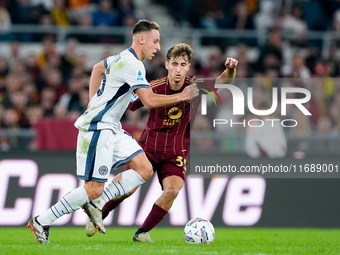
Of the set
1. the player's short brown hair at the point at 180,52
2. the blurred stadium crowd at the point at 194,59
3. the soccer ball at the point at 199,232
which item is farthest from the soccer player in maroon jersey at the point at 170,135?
the blurred stadium crowd at the point at 194,59

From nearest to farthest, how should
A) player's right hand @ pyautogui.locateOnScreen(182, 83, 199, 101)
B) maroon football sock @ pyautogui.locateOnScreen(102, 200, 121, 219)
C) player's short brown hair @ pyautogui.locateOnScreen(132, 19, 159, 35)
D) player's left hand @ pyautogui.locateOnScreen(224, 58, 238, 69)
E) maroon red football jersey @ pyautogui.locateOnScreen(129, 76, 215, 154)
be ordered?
player's right hand @ pyautogui.locateOnScreen(182, 83, 199, 101), player's short brown hair @ pyautogui.locateOnScreen(132, 19, 159, 35), player's left hand @ pyautogui.locateOnScreen(224, 58, 238, 69), maroon football sock @ pyautogui.locateOnScreen(102, 200, 121, 219), maroon red football jersey @ pyautogui.locateOnScreen(129, 76, 215, 154)

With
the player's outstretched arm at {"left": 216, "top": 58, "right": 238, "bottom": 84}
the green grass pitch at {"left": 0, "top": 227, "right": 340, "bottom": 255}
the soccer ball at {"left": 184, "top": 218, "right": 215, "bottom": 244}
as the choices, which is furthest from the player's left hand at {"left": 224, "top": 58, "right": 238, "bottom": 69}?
the green grass pitch at {"left": 0, "top": 227, "right": 340, "bottom": 255}

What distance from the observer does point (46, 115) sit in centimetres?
1145

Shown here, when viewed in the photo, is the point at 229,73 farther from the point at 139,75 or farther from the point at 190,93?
the point at 139,75

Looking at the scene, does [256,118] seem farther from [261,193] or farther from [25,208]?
[25,208]

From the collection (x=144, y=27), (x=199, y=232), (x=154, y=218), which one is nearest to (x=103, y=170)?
(x=154, y=218)

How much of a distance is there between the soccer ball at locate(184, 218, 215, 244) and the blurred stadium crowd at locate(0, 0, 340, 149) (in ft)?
13.6

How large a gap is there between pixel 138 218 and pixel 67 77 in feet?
15.0

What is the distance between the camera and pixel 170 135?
698 cm

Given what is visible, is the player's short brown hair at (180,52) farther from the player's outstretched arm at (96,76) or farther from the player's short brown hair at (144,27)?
the player's outstretched arm at (96,76)

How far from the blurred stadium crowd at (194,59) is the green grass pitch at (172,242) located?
2.44m

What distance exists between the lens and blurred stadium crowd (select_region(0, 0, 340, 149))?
11.2 m

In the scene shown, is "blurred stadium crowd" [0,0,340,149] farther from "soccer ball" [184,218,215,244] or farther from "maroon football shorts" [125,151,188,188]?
"soccer ball" [184,218,215,244]

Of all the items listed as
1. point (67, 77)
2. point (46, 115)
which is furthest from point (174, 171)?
point (67, 77)
